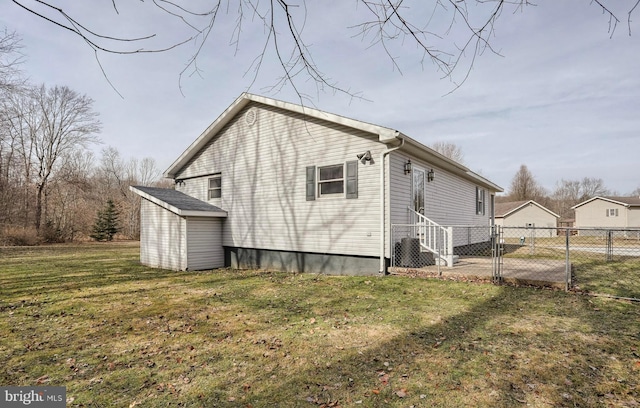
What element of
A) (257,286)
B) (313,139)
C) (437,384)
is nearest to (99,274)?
(257,286)

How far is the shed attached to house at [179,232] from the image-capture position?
426 inches

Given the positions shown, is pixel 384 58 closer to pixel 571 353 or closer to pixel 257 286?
pixel 571 353

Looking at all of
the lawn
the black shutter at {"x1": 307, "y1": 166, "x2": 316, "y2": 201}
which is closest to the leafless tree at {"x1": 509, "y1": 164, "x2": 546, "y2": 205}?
the black shutter at {"x1": 307, "y1": 166, "x2": 316, "y2": 201}

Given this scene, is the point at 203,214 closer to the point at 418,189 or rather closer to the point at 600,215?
the point at 418,189

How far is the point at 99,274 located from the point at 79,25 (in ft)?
32.8

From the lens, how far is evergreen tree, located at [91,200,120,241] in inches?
1094

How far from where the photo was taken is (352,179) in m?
8.66

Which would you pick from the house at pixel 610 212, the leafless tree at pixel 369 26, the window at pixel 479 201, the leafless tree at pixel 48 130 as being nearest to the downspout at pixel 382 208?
the leafless tree at pixel 369 26

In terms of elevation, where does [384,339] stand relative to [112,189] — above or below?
below

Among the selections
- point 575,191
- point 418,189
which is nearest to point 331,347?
point 418,189

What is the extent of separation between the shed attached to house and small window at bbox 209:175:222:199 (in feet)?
1.58

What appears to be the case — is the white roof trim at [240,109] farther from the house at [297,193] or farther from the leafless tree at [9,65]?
the leafless tree at [9,65]

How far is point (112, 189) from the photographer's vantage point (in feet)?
127

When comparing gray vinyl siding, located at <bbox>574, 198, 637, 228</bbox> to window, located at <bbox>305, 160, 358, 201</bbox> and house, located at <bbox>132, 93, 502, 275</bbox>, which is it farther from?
window, located at <bbox>305, 160, 358, 201</bbox>
